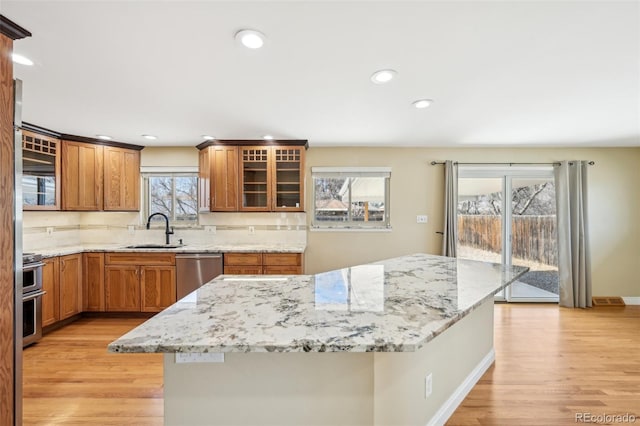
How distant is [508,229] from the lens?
13.2 ft

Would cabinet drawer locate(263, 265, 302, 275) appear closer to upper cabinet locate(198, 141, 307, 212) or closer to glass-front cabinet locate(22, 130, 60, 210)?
upper cabinet locate(198, 141, 307, 212)

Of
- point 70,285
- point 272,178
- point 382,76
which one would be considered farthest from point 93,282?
point 382,76

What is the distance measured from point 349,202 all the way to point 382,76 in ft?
7.69

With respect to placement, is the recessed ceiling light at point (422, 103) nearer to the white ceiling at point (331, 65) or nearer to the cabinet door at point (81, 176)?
the white ceiling at point (331, 65)

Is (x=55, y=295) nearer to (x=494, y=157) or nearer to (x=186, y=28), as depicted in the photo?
(x=186, y=28)

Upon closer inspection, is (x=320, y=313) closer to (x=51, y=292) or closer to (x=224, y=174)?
(x=224, y=174)

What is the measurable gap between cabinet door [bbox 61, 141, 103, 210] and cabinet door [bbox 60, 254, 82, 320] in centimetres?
69

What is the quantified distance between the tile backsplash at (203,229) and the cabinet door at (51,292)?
921 mm

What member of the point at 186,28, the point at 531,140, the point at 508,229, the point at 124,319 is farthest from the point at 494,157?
the point at 124,319

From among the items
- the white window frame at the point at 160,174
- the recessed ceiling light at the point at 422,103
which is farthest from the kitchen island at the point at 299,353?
the white window frame at the point at 160,174

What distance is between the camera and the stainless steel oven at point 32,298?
2635 mm

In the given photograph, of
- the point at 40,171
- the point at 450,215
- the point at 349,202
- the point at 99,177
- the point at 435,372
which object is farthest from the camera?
the point at 349,202

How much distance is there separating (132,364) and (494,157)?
5.06 metres

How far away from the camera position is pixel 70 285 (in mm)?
3188
